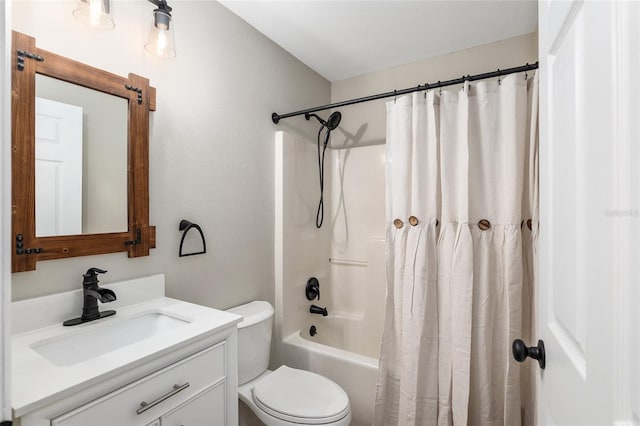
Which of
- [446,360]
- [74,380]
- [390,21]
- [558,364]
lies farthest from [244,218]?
[558,364]

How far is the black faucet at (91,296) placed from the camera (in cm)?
109

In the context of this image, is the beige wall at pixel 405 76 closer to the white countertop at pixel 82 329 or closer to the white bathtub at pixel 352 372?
the white bathtub at pixel 352 372

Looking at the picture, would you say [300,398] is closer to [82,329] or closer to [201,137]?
[82,329]

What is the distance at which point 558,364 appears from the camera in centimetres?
70

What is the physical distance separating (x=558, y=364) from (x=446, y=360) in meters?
0.99

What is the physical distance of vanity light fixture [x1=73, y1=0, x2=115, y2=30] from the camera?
3.67 ft

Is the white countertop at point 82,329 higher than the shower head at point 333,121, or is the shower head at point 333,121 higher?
the shower head at point 333,121

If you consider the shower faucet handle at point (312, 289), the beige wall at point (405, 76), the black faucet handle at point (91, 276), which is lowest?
the shower faucet handle at point (312, 289)

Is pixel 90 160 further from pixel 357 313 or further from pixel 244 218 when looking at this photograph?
pixel 357 313

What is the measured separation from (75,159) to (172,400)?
2.97ft

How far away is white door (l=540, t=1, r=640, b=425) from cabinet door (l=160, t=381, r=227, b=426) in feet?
3.22

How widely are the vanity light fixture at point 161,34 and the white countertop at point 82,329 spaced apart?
3.19ft

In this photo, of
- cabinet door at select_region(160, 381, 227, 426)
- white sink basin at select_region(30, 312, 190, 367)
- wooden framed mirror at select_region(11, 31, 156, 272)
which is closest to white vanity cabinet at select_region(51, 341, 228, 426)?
cabinet door at select_region(160, 381, 227, 426)

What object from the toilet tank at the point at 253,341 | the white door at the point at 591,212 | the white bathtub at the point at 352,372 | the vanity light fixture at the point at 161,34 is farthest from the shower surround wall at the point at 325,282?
the white door at the point at 591,212
